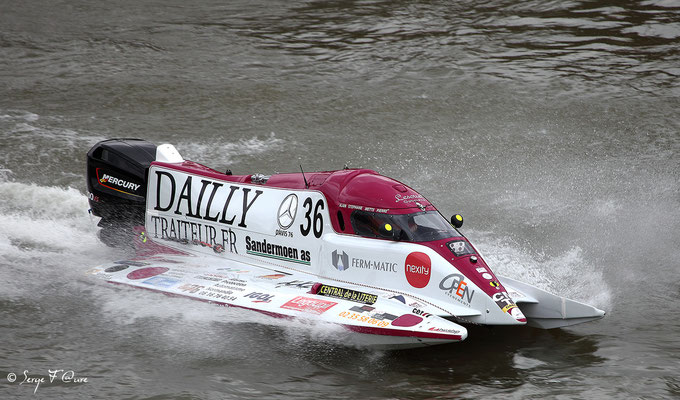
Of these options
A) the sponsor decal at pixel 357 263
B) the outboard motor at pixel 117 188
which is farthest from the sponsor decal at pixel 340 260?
the outboard motor at pixel 117 188

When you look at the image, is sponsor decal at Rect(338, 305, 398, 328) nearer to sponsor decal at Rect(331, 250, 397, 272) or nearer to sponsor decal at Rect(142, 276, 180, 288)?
sponsor decal at Rect(331, 250, 397, 272)

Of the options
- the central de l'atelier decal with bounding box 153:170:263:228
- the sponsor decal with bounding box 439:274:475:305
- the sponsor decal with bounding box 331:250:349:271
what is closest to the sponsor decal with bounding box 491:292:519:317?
the sponsor decal with bounding box 439:274:475:305

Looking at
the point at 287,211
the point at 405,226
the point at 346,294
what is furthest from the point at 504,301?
the point at 287,211

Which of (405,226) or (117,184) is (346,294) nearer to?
(405,226)

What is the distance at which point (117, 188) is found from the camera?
33.9 feet

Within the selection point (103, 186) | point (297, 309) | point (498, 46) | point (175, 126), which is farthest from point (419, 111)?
point (297, 309)

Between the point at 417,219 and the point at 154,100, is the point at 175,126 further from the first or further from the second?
the point at 417,219

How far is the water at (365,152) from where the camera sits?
7.61 meters

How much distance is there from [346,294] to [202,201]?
8.39 ft

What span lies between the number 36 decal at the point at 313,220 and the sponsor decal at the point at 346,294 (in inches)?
26.2

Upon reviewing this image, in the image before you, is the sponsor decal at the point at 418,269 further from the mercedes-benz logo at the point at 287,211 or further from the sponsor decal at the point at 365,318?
the mercedes-benz logo at the point at 287,211

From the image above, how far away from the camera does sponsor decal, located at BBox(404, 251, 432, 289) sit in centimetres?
789

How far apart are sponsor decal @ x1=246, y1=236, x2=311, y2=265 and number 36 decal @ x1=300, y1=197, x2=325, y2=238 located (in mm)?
260

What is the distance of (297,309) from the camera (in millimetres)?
7871
